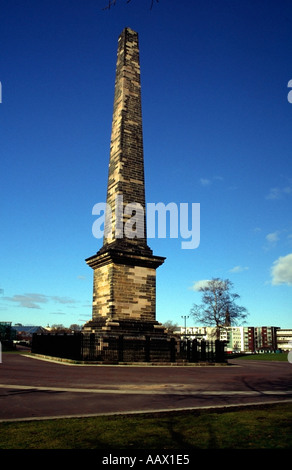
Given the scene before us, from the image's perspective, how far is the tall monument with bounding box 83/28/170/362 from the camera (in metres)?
17.2

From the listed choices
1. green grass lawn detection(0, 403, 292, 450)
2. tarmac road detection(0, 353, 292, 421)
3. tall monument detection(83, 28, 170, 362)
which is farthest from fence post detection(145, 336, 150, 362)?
green grass lawn detection(0, 403, 292, 450)

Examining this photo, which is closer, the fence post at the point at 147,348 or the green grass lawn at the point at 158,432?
the green grass lawn at the point at 158,432

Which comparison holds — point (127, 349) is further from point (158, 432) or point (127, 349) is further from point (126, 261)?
point (158, 432)

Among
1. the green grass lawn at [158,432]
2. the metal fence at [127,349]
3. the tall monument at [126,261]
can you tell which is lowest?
the metal fence at [127,349]

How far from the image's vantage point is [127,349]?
55.5 feet

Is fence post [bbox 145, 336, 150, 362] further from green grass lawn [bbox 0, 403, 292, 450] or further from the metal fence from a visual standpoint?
green grass lawn [bbox 0, 403, 292, 450]

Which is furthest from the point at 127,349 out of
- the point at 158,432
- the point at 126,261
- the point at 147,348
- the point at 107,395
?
the point at 158,432

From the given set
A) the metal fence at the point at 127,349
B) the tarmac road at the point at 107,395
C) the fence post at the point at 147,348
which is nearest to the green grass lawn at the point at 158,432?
the tarmac road at the point at 107,395

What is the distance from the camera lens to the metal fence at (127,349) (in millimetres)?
16234

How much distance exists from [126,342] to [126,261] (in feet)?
13.3

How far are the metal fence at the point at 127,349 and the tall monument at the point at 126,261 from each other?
4cm

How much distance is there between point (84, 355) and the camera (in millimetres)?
16172

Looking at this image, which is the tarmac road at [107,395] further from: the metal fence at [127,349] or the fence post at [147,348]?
the fence post at [147,348]
